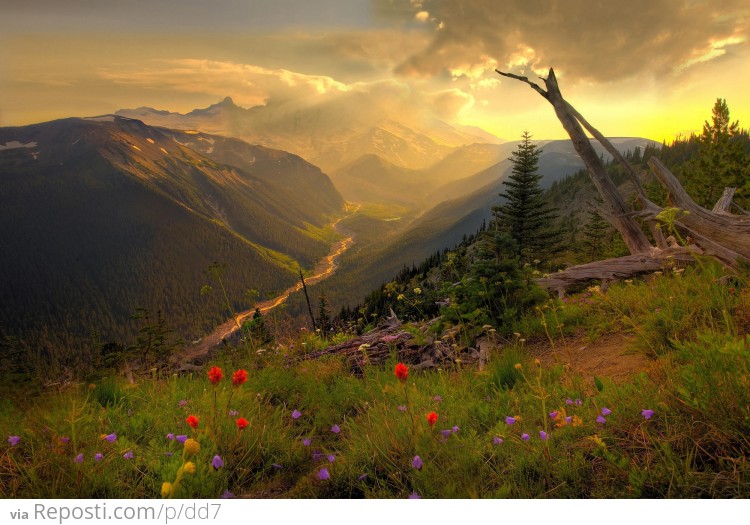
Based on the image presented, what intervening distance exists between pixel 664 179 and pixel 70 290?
2212 cm

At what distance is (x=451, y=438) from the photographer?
2248 mm

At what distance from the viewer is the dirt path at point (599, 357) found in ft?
10.2

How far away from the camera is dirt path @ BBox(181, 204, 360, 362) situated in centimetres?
595

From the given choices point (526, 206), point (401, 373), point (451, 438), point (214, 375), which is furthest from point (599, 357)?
point (526, 206)

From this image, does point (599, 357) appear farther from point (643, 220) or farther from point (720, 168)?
point (720, 168)

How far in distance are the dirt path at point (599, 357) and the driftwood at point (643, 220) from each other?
1221mm

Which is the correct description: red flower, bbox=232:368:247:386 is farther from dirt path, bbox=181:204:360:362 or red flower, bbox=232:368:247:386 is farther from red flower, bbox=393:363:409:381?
dirt path, bbox=181:204:360:362

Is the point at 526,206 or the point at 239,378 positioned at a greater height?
the point at 526,206

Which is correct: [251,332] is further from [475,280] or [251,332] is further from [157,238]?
[157,238]

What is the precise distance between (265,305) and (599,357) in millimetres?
7252

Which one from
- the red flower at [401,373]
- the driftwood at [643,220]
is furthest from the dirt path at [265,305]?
the driftwood at [643,220]

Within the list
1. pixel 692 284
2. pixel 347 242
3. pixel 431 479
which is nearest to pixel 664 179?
pixel 692 284

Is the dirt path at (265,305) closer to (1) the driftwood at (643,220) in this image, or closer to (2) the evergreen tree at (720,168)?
(1) the driftwood at (643,220)

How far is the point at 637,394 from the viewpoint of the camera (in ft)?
7.54
